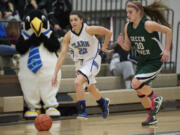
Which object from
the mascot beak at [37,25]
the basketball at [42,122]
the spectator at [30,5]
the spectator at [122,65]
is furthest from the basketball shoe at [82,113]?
the spectator at [30,5]

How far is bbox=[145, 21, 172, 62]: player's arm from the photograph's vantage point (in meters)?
6.41

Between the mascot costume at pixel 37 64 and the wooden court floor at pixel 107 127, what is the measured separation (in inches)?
18.0

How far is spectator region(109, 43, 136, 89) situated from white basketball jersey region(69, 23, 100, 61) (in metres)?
2.65

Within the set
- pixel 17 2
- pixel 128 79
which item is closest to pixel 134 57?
pixel 128 79

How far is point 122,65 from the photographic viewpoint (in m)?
9.70

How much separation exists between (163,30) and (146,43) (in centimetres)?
32

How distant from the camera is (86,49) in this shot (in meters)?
7.02

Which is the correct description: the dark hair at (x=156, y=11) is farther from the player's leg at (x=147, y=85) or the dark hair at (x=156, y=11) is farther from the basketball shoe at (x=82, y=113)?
the basketball shoe at (x=82, y=113)

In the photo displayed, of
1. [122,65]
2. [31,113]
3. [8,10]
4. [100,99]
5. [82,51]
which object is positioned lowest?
[31,113]

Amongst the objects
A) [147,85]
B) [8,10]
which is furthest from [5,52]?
[147,85]

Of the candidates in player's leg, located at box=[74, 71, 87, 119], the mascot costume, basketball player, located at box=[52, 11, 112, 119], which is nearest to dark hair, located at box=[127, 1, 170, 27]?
basketball player, located at box=[52, 11, 112, 119]

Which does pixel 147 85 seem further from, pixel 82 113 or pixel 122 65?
pixel 122 65

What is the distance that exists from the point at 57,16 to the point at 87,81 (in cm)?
A: 366

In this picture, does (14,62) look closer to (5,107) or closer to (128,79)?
(5,107)
